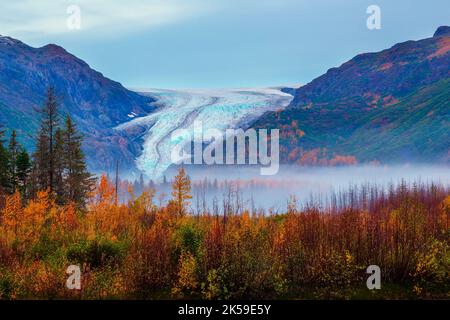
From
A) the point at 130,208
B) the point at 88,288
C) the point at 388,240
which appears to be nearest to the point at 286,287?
the point at 388,240

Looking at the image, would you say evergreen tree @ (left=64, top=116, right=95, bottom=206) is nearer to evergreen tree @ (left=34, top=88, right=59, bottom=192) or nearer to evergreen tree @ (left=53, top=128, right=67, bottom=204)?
evergreen tree @ (left=53, top=128, right=67, bottom=204)

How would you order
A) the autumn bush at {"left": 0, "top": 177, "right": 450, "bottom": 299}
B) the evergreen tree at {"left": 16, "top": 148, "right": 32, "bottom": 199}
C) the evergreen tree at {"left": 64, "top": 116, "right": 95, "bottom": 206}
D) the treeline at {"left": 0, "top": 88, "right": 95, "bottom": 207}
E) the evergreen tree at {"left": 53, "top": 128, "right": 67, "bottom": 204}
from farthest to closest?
the evergreen tree at {"left": 16, "top": 148, "right": 32, "bottom": 199} < the evergreen tree at {"left": 64, "top": 116, "right": 95, "bottom": 206} < the evergreen tree at {"left": 53, "top": 128, "right": 67, "bottom": 204} < the treeline at {"left": 0, "top": 88, "right": 95, "bottom": 207} < the autumn bush at {"left": 0, "top": 177, "right": 450, "bottom": 299}

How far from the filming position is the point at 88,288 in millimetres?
16750

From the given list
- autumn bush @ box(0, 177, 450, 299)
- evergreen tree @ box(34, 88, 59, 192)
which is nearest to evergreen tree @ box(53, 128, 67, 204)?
evergreen tree @ box(34, 88, 59, 192)

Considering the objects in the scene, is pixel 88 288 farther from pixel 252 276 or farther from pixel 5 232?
pixel 5 232

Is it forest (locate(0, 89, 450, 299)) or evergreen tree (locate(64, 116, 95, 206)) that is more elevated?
evergreen tree (locate(64, 116, 95, 206))

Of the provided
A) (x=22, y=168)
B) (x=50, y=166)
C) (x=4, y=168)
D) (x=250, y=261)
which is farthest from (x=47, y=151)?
(x=250, y=261)

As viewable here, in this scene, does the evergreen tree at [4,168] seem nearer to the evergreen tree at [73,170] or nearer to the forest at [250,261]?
the evergreen tree at [73,170]

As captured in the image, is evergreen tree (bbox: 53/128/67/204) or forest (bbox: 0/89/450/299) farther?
evergreen tree (bbox: 53/128/67/204)

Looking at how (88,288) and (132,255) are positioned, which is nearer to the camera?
(88,288)

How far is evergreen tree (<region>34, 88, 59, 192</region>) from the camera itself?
5066 centimetres
